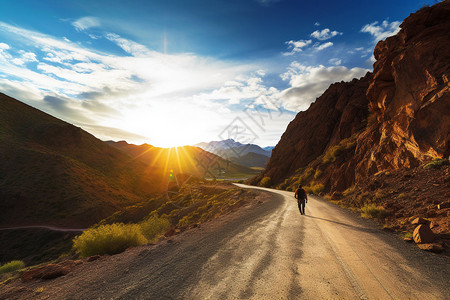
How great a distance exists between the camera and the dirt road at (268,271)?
4.09m

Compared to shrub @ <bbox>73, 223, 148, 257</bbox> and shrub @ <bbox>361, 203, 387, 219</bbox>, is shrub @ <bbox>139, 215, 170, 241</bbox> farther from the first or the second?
shrub @ <bbox>361, 203, 387, 219</bbox>

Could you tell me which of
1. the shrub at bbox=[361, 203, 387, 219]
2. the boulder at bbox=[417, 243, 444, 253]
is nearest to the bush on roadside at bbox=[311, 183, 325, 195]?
the shrub at bbox=[361, 203, 387, 219]

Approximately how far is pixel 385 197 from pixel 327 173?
14.1m

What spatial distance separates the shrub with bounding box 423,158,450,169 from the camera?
11737mm

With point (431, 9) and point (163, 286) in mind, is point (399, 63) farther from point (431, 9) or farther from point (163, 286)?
point (163, 286)

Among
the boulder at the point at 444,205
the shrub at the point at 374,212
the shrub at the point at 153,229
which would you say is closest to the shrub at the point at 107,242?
the shrub at the point at 153,229

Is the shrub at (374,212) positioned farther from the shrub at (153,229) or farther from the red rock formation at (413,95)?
the shrub at (153,229)

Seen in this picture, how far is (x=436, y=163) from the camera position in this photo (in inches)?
472

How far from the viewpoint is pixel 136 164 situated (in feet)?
270

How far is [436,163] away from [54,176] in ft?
204

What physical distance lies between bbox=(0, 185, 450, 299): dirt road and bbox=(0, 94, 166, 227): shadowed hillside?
40.0m

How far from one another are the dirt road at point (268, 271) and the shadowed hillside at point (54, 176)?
Result: 3996 centimetres

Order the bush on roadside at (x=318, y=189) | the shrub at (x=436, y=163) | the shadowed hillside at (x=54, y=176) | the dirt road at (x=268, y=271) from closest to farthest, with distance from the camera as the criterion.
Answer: the dirt road at (x=268, y=271) → the shrub at (x=436, y=163) → the bush on roadside at (x=318, y=189) → the shadowed hillside at (x=54, y=176)

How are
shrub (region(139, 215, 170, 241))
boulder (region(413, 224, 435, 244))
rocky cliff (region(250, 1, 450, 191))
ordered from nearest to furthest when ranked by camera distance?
boulder (region(413, 224, 435, 244))
rocky cliff (region(250, 1, 450, 191))
shrub (region(139, 215, 170, 241))
